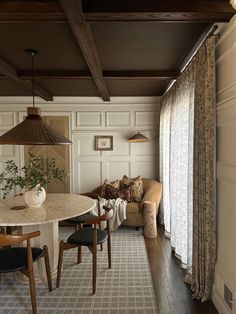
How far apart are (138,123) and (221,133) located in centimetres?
329

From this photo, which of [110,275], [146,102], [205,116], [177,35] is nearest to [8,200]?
[110,275]

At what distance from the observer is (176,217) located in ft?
11.0

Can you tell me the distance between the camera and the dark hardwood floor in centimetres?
229

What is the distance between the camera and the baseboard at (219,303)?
2.09 m

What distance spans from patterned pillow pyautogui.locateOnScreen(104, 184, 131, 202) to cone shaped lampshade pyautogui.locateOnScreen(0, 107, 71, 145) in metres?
2.24

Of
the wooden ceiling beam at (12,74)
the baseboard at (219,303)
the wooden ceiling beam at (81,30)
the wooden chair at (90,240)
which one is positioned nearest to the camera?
the wooden ceiling beam at (81,30)

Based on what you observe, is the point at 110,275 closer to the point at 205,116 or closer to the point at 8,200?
the point at 8,200

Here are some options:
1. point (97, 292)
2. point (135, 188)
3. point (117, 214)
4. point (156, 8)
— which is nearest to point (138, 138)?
point (135, 188)

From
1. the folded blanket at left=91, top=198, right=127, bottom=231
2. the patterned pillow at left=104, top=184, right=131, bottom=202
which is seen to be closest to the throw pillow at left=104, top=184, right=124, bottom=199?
the patterned pillow at left=104, top=184, right=131, bottom=202

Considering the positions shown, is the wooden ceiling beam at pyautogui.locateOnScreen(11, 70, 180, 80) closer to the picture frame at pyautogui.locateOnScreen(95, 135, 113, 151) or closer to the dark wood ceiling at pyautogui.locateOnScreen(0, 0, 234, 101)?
the dark wood ceiling at pyautogui.locateOnScreen(0, 0, 234, 101)

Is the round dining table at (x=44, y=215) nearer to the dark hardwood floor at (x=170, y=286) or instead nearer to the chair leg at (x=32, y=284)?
the chair leg at (x=32, y=284)

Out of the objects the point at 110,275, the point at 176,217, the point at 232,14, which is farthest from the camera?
the point at 176,217

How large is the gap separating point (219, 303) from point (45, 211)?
6.02ft

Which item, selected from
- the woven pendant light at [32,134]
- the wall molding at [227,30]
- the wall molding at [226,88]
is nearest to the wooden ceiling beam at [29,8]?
the woven pendant light at [32,134]
